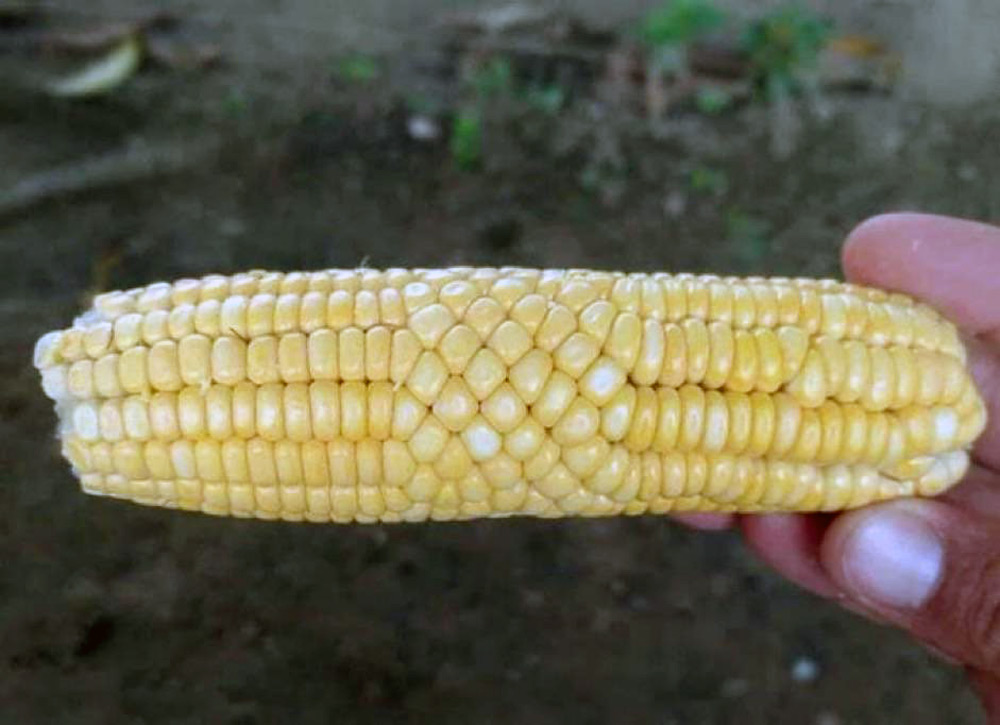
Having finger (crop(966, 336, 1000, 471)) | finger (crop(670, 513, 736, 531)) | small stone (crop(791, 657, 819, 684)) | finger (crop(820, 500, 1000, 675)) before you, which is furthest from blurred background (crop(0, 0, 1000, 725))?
finger (crop(820, 500, 1000, 675))

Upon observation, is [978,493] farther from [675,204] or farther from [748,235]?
[675,204]

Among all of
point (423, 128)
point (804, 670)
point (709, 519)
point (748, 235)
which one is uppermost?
point (423, 128)

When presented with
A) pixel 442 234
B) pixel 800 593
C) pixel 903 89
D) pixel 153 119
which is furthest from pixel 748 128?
pixel 153 119

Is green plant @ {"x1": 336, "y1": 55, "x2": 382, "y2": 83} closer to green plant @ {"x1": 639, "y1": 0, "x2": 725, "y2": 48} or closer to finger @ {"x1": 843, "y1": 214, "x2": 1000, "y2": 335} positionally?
green plant @ {"x1": 639, "y1": 0, "x2": 725, "y2": 48}

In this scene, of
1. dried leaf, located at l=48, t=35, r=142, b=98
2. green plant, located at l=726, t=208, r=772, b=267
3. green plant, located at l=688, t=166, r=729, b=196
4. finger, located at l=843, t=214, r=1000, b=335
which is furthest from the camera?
dried leaf, located at l=48, t=35, r=142, b=98

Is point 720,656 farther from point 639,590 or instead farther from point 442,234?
point 442,234

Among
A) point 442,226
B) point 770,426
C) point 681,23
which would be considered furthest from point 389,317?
point 681,23

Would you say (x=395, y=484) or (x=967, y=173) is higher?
(x=395, y=484)
